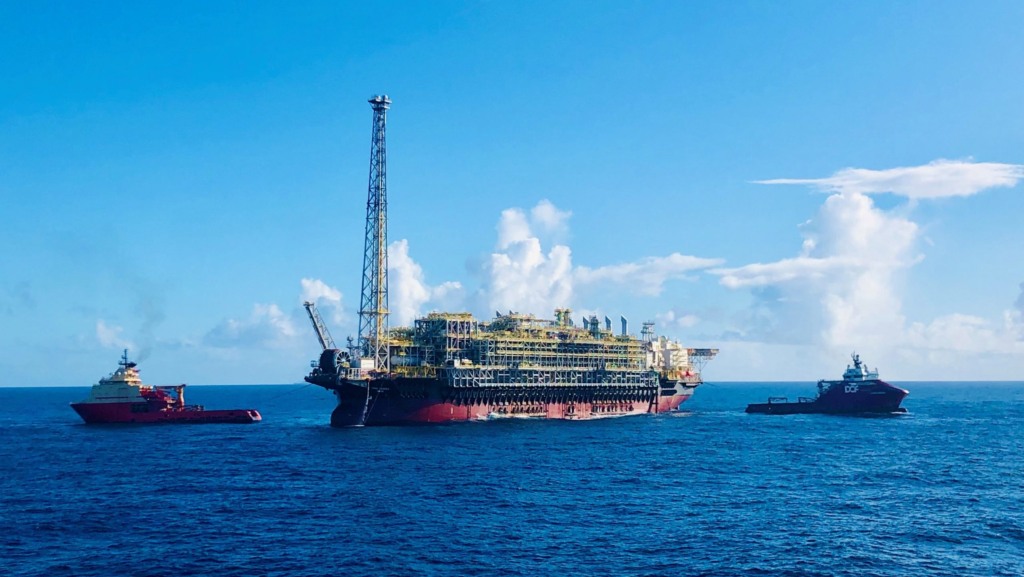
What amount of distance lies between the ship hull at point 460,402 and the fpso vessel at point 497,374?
6.8 inches

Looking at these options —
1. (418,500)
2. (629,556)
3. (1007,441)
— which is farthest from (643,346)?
(629,556)

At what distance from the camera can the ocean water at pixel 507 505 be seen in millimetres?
57188

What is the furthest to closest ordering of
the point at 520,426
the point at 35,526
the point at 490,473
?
the point at 520,426 → the point at 490,473 → the point at 35,526

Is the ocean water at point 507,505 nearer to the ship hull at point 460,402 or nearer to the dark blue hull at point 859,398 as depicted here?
the ship hull at point 460,402

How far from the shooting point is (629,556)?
58.1 m

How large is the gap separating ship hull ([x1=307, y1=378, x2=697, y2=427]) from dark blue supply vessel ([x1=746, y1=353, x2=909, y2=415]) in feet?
154

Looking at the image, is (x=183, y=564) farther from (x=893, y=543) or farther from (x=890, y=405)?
(x=890, y=405)

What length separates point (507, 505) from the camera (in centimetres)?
7538

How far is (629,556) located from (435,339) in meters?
95.8

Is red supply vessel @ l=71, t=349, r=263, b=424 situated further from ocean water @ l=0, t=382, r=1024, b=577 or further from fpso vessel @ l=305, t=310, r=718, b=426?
fpso vessel @ l=305, t=310, r=718, b=426

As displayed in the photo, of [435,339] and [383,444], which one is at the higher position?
[435,339]

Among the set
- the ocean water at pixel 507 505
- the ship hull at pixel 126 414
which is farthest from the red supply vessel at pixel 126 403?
the ocean water at pixel 507 505

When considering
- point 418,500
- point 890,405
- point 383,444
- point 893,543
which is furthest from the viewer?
point 890,405

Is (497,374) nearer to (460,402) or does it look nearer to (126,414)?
(460,402)
